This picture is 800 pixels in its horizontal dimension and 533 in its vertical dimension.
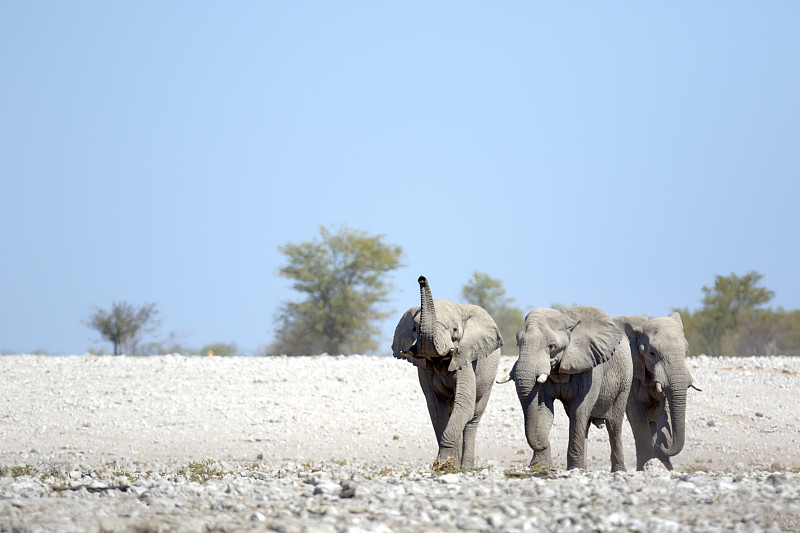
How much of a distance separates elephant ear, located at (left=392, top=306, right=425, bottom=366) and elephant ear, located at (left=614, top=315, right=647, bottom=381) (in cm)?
395

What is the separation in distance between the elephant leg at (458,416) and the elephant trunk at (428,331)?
0.78 metres

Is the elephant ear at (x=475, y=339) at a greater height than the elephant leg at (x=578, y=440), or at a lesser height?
greater

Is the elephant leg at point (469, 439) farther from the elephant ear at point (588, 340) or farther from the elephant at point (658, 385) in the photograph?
the elephant at point (658, 385)

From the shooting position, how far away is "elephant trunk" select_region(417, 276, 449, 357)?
34.3 feet

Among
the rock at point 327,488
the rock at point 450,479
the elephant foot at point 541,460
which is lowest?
the rock at point 327,488

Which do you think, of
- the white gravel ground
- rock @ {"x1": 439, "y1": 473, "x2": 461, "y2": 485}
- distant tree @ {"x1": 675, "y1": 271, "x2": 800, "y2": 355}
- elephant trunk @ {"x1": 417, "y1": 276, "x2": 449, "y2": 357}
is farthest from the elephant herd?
distant tree @ {"x1": 675, "y1": 271, "x2": 800, "y2": 355}

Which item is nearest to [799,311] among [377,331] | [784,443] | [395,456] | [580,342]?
[377,331]

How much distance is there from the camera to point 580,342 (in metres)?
11.9

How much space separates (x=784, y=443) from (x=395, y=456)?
7.74 metres

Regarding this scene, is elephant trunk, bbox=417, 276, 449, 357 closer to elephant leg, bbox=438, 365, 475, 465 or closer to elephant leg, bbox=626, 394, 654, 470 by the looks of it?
elephant leg, bbox=438, 365, 475, 465

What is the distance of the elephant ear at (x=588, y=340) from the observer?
38.5 feet

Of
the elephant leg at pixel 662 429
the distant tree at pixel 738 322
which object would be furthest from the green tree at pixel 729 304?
the elephant leg at pixel 662 429

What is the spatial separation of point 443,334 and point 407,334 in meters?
0.53

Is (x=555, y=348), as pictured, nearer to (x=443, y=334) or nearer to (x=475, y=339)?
(x=475, y=339)
